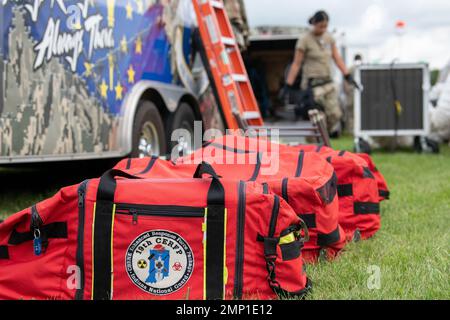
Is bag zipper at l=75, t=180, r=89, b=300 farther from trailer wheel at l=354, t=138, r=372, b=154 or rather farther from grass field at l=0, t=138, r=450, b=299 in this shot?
trailer wheel at l=354, t=138, r=372, b=154

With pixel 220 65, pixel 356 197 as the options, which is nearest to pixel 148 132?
pixel 220 65

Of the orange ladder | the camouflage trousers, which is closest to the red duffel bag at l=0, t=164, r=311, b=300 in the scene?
the orange ladder

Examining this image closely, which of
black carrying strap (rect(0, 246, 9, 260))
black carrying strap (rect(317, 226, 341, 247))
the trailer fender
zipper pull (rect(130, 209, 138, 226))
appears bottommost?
black carrying strap (rect(317, 226, 341, 247))

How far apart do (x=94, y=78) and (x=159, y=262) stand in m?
2.19

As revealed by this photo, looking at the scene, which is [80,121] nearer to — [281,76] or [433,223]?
[433,223]

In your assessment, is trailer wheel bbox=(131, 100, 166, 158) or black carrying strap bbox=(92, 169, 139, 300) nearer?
black carrying strap bbox=(92, 169, 139, 300)

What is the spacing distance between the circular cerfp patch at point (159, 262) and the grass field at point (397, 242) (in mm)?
508

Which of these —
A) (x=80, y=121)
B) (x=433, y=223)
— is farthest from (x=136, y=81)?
(x=433, y=223)

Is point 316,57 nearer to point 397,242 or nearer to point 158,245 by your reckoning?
point 397,242

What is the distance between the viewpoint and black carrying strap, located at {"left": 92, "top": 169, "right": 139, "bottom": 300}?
7.55ft

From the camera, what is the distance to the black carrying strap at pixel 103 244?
230 cm

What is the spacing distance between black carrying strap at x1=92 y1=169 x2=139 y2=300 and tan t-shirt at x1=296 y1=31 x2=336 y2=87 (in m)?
5.42

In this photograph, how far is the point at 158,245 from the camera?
90.2 inches

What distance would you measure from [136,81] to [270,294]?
2.86 meters
